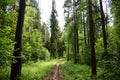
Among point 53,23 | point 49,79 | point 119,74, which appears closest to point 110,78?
point 119,74

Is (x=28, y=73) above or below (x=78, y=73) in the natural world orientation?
above

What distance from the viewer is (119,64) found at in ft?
37.2

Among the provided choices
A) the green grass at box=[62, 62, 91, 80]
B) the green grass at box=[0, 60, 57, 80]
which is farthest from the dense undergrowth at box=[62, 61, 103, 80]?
the green grass at box=[0, 60, 57, 80]

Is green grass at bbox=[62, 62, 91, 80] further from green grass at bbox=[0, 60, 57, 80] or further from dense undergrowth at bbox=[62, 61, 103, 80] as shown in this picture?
green grass at bbox=[0, 60, 57, 80]

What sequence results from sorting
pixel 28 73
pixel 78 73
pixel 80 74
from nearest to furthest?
pixel 28 73
pixel 80 74
pixel 78 73

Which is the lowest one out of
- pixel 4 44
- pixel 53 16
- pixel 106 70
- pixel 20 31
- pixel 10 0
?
pixel 106 70

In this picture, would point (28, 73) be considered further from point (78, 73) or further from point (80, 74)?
point (78, 73)

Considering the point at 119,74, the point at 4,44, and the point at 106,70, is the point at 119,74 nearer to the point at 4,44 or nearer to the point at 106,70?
the point at 106,70

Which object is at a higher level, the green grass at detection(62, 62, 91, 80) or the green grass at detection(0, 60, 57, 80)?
the green grass at detection(0, 60, 57, 80)

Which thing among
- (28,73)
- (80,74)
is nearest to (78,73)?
(80,74)

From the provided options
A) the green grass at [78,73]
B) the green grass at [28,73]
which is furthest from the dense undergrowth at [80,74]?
the green grass at [28,73]

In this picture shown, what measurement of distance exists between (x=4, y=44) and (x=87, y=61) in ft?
55.7

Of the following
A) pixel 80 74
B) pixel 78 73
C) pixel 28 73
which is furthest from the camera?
pixel 78 73

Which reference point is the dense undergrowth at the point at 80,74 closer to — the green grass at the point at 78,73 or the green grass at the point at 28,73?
the green grass at the point at 78,73
